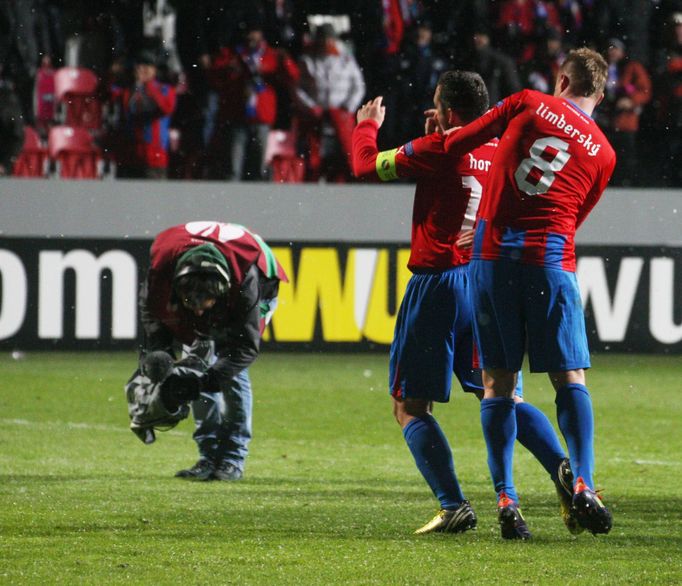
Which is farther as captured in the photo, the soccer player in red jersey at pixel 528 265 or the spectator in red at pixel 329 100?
the spectator in red at pixel 329 100

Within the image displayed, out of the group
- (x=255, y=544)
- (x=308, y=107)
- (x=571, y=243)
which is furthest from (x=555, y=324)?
(x=308, y=107)

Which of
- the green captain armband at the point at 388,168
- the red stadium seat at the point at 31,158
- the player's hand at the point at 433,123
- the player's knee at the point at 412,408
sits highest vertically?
the player's hand at the point at 433,123

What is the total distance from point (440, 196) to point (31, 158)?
9.21m

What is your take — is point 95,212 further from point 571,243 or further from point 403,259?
point 571,243

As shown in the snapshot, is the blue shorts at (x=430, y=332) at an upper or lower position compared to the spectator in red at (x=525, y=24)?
lower

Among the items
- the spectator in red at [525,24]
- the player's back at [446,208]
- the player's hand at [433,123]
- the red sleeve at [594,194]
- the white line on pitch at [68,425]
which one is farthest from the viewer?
the spectator in red at [525,24]

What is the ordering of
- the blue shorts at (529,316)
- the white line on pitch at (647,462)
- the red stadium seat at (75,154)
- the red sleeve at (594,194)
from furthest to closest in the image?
the red stadium seat at (75,154) → the white line on pitch at (647,462) → the red sleeve at (594,194) → the blue shorts at (529,316)

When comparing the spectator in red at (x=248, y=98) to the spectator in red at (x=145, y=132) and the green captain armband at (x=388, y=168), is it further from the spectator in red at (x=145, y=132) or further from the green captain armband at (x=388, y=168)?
the green captain armband at (x=388, y=168)

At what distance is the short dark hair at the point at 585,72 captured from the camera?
563 centimetres

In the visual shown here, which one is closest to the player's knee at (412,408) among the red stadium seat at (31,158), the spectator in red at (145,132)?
the spectator in red at (145,132)

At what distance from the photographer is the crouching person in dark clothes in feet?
19.7

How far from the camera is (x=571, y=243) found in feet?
18.5

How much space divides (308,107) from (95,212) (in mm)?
2373

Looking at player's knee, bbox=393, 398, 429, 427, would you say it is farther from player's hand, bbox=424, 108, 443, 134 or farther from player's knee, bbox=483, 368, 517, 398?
player's hand, bbox=424, 108, 443, 134
